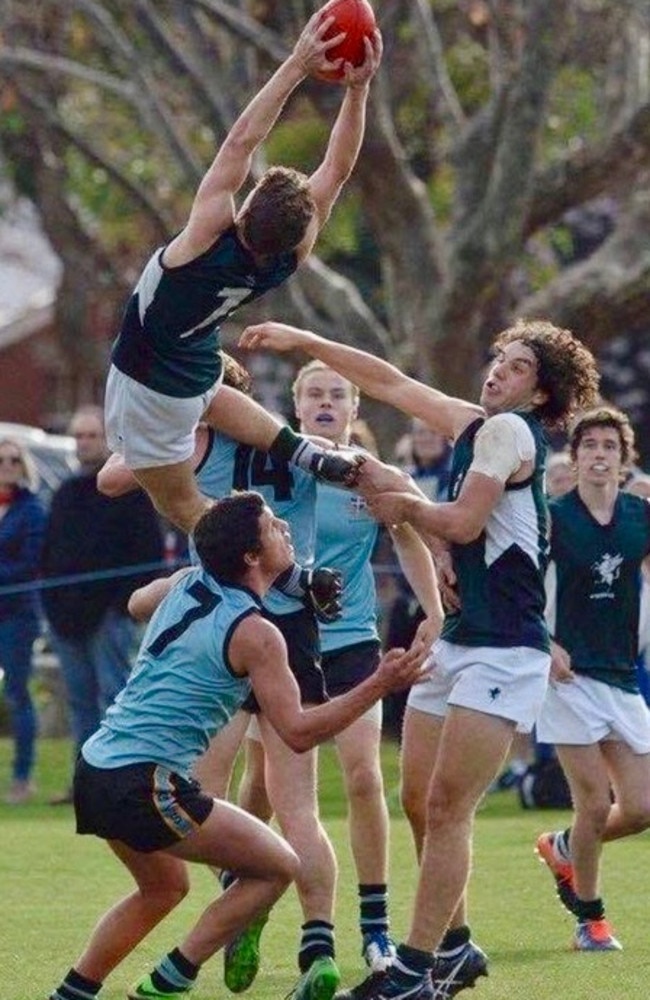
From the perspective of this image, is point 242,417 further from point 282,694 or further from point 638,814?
point 638,814

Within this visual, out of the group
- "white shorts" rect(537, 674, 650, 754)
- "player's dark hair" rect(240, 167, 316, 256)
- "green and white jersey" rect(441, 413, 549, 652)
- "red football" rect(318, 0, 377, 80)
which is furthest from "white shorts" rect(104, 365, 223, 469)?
"white shorts" rect(537, 674, 650, 754)

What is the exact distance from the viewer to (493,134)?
21.7 metres

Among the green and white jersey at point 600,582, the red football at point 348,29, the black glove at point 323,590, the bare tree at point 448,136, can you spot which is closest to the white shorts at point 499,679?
the black glove at point 323,590

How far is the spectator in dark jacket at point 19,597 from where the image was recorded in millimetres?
16672

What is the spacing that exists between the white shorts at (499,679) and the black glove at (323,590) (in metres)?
0.41

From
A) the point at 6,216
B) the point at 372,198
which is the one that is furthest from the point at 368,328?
the point at 6,216

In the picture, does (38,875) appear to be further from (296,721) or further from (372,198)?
(372,198)

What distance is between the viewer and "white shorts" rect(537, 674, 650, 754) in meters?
10.1

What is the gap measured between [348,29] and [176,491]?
1.70m

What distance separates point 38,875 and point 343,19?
5.75m

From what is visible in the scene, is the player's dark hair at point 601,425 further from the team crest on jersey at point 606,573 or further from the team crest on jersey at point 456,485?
the team crest on jersey at point 456,485

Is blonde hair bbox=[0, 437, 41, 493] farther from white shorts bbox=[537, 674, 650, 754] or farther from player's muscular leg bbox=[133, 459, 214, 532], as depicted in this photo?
player's muscular leg bbox=[133, 459, 214, 532]

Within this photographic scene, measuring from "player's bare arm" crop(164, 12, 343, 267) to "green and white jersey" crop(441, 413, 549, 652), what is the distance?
3.70 feet

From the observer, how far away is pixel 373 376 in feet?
28.2
